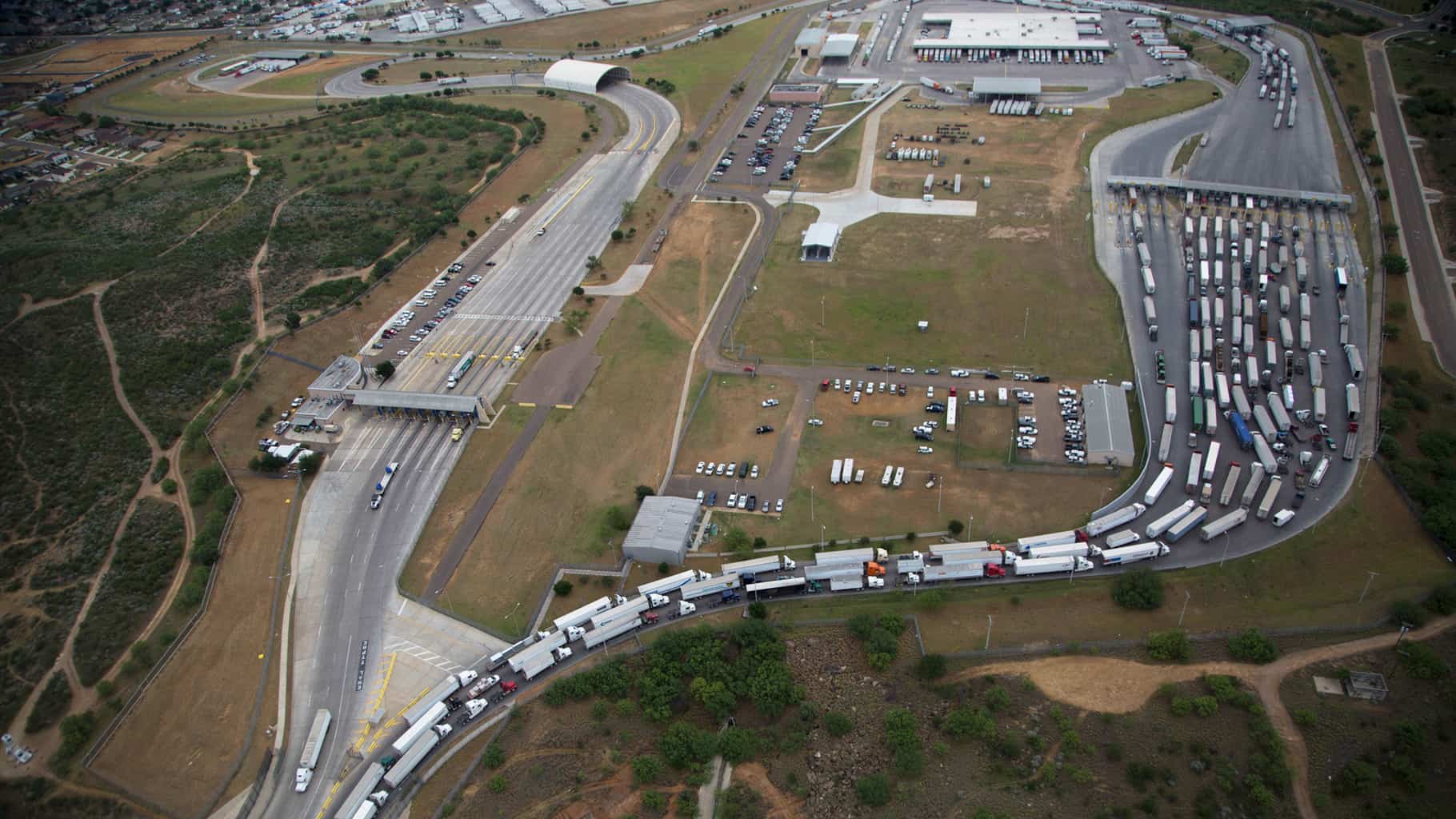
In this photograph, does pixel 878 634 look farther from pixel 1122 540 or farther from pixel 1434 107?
pixel 1434 107

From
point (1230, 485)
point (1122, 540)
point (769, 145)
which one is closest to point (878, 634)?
point (1122, 540)

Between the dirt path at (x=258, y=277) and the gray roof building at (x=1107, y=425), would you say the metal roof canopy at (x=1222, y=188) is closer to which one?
the gray roof building at (x=1107, y=425)

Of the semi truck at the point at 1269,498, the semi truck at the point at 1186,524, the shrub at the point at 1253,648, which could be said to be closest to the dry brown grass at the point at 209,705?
the shrub at the point at 1253,648

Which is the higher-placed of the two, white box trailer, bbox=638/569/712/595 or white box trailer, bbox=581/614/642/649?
white box trailer, bbox=638/569/712/595

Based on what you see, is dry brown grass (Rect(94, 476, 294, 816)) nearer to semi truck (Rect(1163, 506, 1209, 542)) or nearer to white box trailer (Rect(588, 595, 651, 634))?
white box trailer (Rect(588, 595, 651, 634))

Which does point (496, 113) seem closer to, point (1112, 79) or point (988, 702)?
point (1112, 79)

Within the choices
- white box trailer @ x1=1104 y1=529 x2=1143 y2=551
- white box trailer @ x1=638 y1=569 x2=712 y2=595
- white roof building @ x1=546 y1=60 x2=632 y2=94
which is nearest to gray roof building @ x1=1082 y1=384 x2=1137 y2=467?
white box trailer @ x1=1104 y1=529 x2=1143 y2=551

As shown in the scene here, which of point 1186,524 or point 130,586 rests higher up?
point 1186,524
